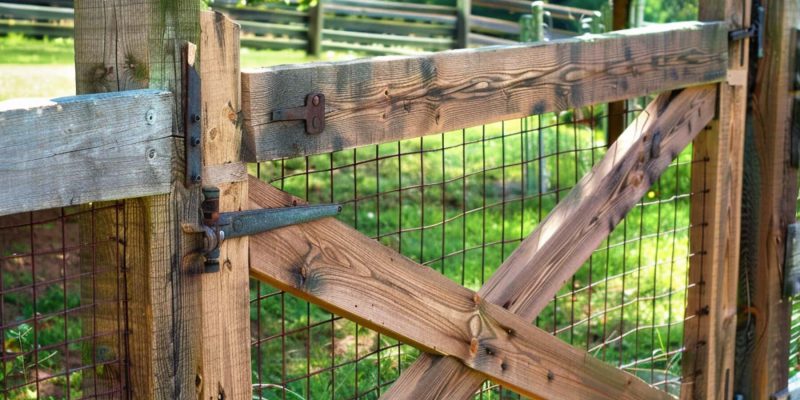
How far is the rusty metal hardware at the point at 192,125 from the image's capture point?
2.08m

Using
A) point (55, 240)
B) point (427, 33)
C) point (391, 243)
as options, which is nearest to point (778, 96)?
point (391, 243)

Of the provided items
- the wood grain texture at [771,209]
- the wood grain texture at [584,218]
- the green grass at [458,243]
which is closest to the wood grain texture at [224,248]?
the green grass at [458,243]

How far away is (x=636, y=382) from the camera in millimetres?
3496

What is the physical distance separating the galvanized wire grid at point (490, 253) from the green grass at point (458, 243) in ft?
0.05

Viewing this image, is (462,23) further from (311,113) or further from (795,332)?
(311,113)

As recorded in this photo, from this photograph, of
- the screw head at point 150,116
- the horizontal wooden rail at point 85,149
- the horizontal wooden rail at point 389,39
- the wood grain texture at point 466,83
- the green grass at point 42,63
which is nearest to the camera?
the horizontal wooden rail at point 85,149

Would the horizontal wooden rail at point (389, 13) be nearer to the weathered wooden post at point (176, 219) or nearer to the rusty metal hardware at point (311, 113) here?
the rusty metal hardware at point (311, 113)

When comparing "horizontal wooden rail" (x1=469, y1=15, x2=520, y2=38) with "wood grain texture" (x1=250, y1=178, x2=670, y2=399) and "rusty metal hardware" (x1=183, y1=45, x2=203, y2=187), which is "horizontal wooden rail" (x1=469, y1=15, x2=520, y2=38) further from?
"rusty metal hardware" (x1=183, y1=45, x2=203, y2=187)

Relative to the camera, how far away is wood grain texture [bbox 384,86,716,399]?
288 centimetres

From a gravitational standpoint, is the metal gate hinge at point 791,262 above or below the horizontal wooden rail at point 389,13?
below

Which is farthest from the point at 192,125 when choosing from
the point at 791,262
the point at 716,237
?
the point at 791,262

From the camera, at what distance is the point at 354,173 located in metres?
2.47

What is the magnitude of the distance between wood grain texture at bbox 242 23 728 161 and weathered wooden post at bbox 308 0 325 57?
13.1m

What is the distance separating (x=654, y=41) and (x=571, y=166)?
5.56 metres
